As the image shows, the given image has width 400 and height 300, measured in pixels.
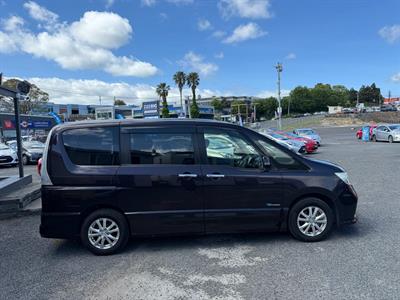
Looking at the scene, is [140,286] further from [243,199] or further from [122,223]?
[243,199]

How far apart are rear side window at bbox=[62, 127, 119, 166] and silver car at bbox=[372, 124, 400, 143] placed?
25086 millimetres

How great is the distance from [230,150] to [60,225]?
260 centimetres

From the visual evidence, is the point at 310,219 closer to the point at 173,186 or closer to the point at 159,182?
the point at 173,186

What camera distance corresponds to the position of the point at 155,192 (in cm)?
449

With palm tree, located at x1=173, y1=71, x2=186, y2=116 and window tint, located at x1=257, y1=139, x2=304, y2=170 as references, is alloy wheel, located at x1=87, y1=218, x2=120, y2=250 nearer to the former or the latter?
window tint, located at x1=257, y1=139, x2=304, y2=170

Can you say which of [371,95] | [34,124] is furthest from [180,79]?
[371,95]

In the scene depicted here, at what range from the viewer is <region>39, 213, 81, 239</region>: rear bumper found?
4.46m

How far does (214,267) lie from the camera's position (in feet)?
13.3

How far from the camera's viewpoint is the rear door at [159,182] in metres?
4.48

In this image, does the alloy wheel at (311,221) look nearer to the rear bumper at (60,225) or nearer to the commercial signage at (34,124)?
the rear bumper at (60,225)

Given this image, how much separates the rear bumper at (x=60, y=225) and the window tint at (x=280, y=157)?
2816mm

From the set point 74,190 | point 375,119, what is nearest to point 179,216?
point 74,190

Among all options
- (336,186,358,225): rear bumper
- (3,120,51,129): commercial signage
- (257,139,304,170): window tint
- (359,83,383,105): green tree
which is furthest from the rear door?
(359,83,383,105): green tree

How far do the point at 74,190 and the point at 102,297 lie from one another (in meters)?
1.57
